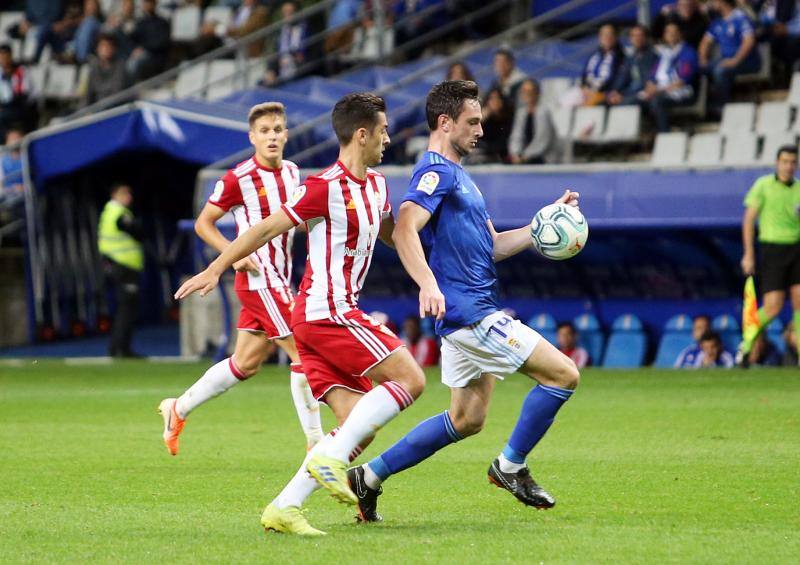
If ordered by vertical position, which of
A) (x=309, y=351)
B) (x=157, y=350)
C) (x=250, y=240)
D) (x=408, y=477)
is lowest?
(x=157, y=350)

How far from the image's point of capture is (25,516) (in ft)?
23.5

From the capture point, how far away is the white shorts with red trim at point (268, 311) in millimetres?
9562

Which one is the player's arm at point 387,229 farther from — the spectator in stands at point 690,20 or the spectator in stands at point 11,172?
the spectator in stands at point 11,172

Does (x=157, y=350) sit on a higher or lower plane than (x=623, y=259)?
lower

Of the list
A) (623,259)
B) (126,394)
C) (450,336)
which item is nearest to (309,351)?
(450,336)

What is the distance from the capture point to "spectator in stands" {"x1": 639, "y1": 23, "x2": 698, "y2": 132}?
1852cm

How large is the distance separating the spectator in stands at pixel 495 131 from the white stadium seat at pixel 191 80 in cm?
638

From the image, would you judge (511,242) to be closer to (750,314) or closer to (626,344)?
(750,314)

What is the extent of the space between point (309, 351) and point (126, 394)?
772 cm

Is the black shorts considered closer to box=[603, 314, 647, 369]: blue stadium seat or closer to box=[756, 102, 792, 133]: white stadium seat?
box=[603, 314, 647, 369]: blue stadium seat

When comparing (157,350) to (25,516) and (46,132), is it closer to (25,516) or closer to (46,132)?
(46,132)

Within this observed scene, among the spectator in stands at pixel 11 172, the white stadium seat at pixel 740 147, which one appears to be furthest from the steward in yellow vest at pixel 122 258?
the white stadium seat at pixel 740 147

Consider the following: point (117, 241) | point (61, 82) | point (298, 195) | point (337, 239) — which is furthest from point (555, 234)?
point (61, 82)

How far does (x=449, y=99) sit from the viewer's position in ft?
23.0
